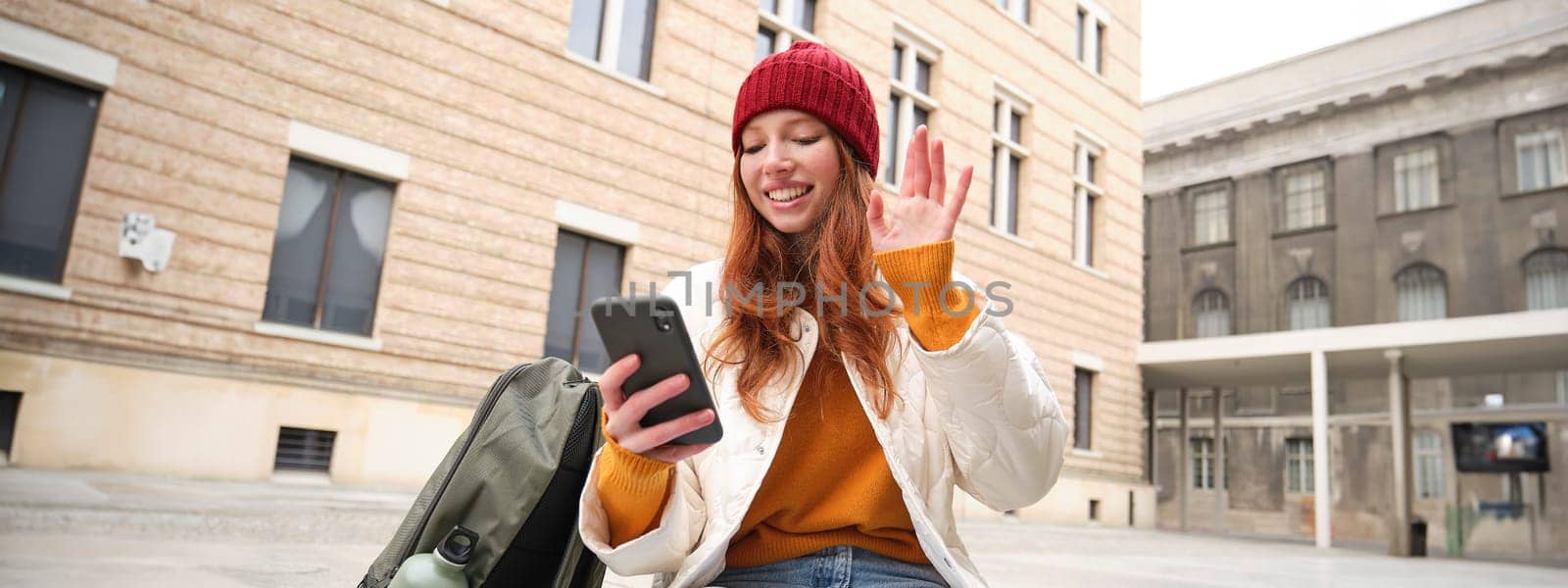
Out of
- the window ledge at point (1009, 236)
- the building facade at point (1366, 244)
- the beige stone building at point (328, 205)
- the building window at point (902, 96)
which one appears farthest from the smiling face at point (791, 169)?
the building facade at point (1366, 244)

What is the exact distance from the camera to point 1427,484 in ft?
79.7

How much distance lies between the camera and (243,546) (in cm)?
444

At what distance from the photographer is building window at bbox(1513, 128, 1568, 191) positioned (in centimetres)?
2225

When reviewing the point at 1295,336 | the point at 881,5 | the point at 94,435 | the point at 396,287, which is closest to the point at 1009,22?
the point at 881,5

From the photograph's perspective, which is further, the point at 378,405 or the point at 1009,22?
the point at 1009,22

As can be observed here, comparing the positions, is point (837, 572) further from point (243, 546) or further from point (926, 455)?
point (243, 546)

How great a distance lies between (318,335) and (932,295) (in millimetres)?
7966

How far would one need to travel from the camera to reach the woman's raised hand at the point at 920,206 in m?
1.64

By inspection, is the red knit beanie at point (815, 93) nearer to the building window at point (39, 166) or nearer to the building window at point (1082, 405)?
the building window at point (39, 166)

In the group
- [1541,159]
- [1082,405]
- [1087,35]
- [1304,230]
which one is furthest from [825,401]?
[1304,230]

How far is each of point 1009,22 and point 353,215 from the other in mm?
11865

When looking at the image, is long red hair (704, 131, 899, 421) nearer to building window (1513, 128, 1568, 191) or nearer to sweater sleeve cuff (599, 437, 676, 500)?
sweater sleeve cuff (599, 437, 676, 500)

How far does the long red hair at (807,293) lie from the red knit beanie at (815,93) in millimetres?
44

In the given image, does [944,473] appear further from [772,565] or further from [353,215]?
[353,215]
